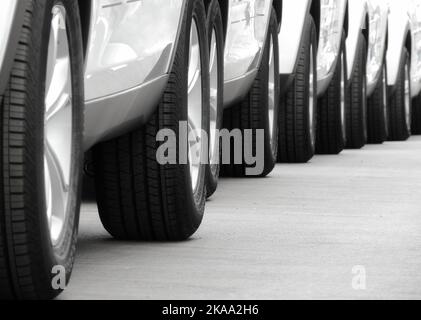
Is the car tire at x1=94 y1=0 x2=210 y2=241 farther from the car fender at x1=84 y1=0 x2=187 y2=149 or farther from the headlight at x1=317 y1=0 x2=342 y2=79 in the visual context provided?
the headlight at x1=317 y1=0 x2=342 y2=79

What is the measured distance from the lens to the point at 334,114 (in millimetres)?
10219

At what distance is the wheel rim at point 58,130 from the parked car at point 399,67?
9.59 m

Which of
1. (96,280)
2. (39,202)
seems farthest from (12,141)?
(96,280)

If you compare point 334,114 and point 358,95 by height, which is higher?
point 358,95

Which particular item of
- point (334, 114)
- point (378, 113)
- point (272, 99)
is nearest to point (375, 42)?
point (378, 113)

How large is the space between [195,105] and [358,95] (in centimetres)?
603

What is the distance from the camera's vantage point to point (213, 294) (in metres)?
3.74

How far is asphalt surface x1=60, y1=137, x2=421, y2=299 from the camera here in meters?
3.84

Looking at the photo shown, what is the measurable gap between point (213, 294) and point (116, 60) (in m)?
0.86

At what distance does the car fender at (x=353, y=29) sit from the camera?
431 inches

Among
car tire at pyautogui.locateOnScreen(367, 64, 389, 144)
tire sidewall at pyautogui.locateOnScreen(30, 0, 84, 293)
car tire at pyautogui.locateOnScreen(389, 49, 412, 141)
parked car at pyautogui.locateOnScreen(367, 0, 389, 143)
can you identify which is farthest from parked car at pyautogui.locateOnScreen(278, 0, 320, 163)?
tire sidewall at pyautogui.locateOnScreen(30, 0, 84, 293)

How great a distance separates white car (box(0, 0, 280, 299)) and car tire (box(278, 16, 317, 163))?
296 cm

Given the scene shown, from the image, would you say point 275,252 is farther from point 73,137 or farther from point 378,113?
point 378,113

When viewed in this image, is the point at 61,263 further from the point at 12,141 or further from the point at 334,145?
the point at 334,145
